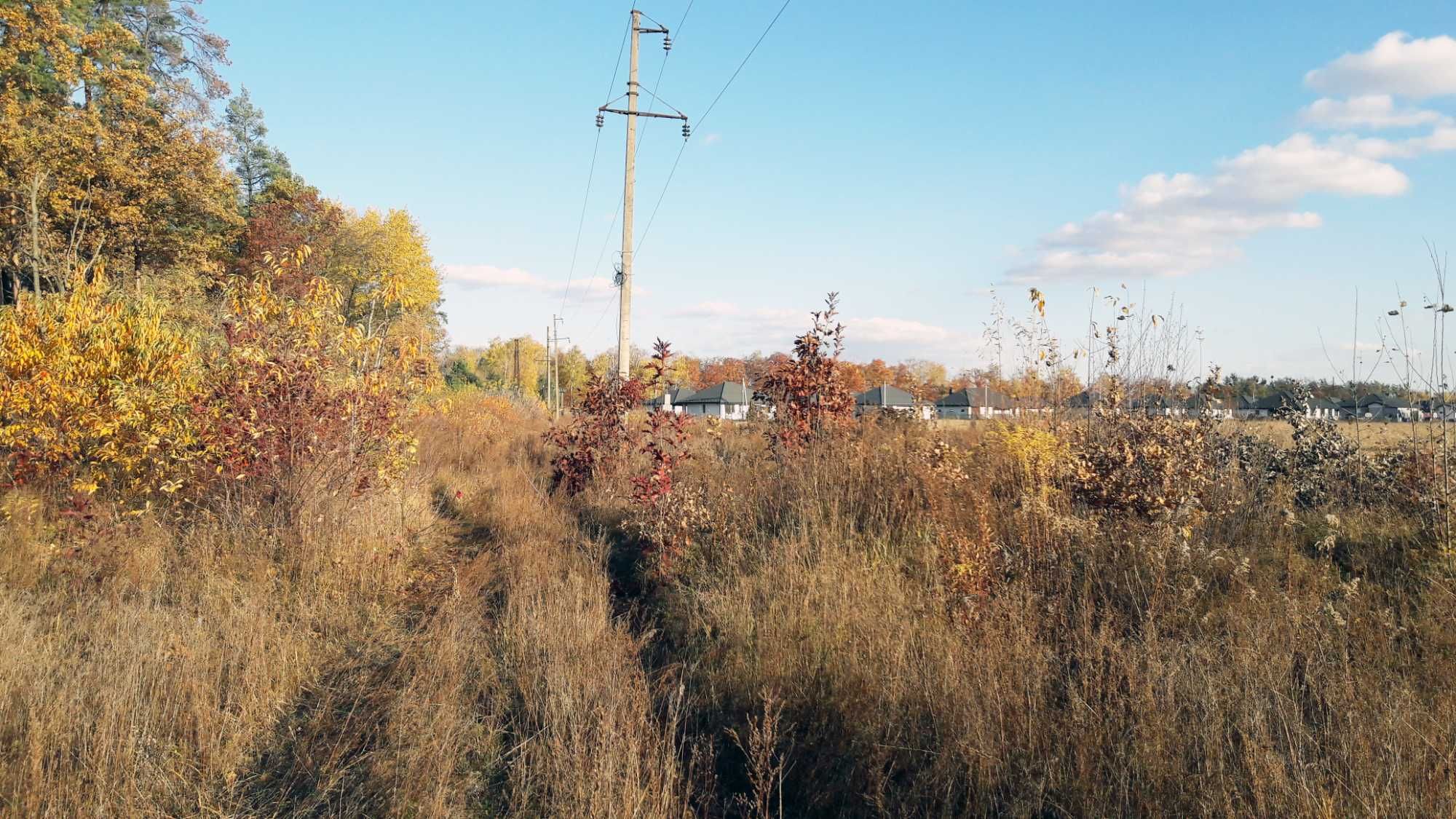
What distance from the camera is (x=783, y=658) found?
4.11 meters

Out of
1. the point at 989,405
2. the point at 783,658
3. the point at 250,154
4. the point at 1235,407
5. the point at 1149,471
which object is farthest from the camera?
the point at 250,154

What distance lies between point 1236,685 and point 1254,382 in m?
6.17

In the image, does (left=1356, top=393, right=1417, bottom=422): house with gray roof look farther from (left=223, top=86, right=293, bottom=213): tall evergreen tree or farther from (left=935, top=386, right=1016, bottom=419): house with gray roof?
(left=223, top=86, right=293, bottom=213): tall evergreen tree

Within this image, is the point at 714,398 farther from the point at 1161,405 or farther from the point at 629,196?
the point at 1161,405

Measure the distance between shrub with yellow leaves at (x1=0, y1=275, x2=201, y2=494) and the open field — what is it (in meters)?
0.43

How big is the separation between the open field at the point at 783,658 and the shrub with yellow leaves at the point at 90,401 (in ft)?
1.43

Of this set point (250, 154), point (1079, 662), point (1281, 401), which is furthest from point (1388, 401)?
point (250, 154)

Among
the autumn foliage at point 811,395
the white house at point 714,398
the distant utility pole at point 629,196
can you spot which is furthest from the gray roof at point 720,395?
the autumn foliage at point 811,395

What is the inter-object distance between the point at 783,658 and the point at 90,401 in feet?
20.5

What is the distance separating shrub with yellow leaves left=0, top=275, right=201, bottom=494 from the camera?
244 inches

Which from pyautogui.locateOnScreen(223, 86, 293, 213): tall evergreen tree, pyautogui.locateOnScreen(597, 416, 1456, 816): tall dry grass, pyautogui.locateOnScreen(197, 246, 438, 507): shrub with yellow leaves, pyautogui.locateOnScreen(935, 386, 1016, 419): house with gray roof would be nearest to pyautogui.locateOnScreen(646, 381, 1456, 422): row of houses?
pyautogui.locateOnScreen(935, 386, 1016, 419): house with gray roof

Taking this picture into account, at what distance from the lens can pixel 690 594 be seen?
5523mm

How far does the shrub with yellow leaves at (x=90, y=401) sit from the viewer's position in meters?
6.19

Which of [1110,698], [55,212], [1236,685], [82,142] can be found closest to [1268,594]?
[1236,685]
